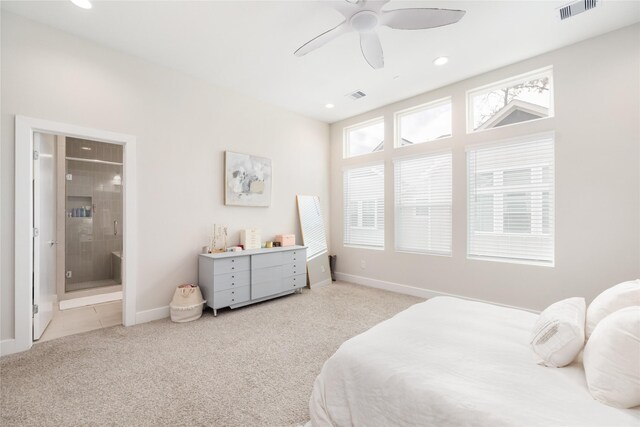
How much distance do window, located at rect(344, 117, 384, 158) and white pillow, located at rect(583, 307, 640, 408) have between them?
3986mm

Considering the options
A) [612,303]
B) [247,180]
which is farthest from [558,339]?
[247,180]

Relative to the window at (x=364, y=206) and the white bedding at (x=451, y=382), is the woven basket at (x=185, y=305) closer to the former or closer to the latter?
the white bedding at (x=451, y=382)

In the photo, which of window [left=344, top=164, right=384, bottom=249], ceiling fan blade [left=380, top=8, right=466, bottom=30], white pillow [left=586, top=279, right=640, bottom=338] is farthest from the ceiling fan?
window [left=344, top=164, right=384, bottom=249]

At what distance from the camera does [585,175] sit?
288 centimetres

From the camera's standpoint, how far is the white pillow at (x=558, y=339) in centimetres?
120

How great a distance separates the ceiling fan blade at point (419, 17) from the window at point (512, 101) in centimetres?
202

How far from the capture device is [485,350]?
1.36 metres

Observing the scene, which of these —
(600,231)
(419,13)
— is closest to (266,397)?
(419,13)

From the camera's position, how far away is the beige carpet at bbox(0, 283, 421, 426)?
1.69 m

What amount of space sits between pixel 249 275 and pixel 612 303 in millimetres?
3390

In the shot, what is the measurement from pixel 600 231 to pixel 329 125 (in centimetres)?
429

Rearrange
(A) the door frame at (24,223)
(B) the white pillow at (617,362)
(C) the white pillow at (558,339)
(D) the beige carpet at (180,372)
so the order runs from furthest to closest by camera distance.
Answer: (A) the door frame at (24,223)
(D) the beige carpet at (180,372)
(C) the white pillow at (558,339)
(B) the white pillow at (617,362)

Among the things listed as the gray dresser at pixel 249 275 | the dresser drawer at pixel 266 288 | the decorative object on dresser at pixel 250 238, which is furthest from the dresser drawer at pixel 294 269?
the decorative object on dresser at pixel 250 238

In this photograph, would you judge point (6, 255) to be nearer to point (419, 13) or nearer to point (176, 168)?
point (176, 168)
